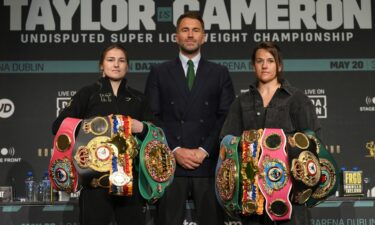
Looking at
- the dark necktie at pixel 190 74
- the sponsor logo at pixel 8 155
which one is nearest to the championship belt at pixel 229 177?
the dark necktie at pixel 190 74

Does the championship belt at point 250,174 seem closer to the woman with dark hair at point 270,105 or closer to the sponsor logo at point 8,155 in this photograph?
the woman with dark hair at point 270,105

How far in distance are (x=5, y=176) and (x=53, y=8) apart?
1.35 m

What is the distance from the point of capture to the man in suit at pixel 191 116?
11.3ft

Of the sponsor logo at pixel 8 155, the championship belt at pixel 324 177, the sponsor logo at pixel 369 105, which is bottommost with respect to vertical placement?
the championship belt at pixel 324 177

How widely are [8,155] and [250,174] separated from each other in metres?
2.39

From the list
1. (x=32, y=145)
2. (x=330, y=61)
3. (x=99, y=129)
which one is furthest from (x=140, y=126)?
(x=330, y=61)

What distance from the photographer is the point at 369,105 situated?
4668 mm

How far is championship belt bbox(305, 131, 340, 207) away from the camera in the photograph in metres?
2.95

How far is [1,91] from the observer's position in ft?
15.2

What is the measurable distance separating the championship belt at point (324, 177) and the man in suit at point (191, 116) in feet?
2.24

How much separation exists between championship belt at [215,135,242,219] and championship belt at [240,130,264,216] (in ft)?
0.11

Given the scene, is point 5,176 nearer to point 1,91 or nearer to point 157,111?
point 1,91

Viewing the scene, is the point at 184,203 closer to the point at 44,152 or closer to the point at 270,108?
the point at 270,108

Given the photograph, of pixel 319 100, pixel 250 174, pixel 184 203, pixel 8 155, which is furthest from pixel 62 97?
pixel 250 174
